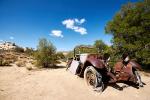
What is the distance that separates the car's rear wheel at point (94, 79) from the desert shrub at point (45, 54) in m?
8.09

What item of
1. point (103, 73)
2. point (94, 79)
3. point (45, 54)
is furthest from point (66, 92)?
point (45, 54)

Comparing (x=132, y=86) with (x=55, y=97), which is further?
(x=132, y=86)

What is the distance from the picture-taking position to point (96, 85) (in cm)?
677

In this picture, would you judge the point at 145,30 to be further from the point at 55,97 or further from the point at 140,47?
the point at 55,97

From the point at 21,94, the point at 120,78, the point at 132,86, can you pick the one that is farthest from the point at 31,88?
the point at 132,86

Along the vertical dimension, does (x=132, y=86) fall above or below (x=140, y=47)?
below

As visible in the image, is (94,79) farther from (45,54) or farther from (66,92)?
(45,54)

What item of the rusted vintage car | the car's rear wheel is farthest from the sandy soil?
the rusted vintage car

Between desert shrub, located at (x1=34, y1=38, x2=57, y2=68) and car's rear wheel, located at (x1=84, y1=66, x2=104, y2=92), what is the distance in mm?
8093

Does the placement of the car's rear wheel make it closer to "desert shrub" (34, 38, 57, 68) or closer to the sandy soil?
the sandy soil

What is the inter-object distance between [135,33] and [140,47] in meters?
1.36

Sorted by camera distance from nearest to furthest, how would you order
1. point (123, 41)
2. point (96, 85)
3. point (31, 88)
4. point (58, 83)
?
point (96, 85) → point (31, 88) → point (58, 83) → point (123, 41)

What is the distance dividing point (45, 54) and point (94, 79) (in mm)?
8810

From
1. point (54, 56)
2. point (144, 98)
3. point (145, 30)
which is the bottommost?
point (144, 98)
